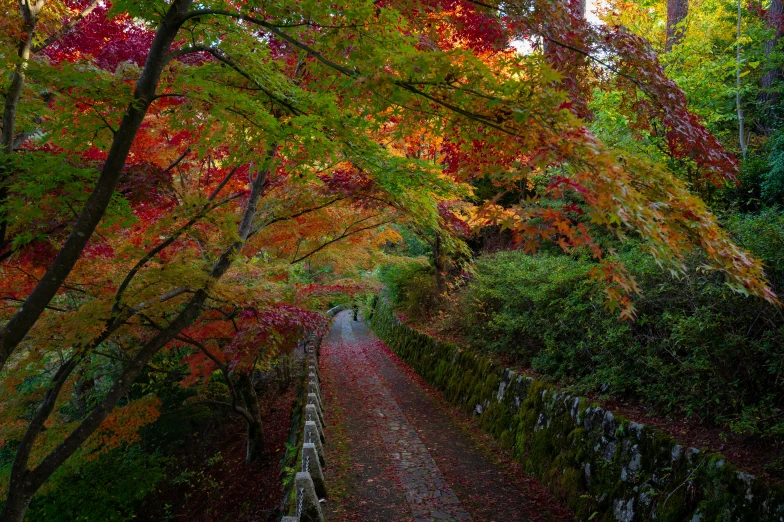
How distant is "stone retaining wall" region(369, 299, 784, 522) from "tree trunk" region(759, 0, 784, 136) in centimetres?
859

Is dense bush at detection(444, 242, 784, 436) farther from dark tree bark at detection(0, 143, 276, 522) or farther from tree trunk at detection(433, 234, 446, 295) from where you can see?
tree trunk at detection(433, 234, 446, 295)

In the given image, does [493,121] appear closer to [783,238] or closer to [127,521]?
[783,238]

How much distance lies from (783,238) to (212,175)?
9.96 metres

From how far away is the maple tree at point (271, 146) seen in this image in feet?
10.1

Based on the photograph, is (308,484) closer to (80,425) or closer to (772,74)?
(80,425)

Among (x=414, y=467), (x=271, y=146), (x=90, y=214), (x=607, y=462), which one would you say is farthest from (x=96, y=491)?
(x=607, y=462)

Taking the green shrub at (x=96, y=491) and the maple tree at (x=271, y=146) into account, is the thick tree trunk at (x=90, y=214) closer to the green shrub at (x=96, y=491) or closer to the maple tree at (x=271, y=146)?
the maple tree at (x=271, y=146)

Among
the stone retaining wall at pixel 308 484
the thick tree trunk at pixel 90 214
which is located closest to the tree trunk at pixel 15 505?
the thick tree trunk at pixel 90 214

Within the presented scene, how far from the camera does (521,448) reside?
7156 mm

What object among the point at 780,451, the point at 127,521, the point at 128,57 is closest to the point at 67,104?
the point at 128,57

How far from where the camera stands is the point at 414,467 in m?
7.33

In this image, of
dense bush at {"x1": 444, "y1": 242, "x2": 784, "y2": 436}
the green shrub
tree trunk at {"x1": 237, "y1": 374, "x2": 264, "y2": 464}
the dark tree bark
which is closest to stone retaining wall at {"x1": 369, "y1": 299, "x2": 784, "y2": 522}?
dense bush at {"x1": 444, "y1": 242, "x2": 784, "y2": 436}

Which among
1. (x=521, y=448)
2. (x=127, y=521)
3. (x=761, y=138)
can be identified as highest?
(x=761, y=138)

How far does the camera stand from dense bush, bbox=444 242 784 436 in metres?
4.43
